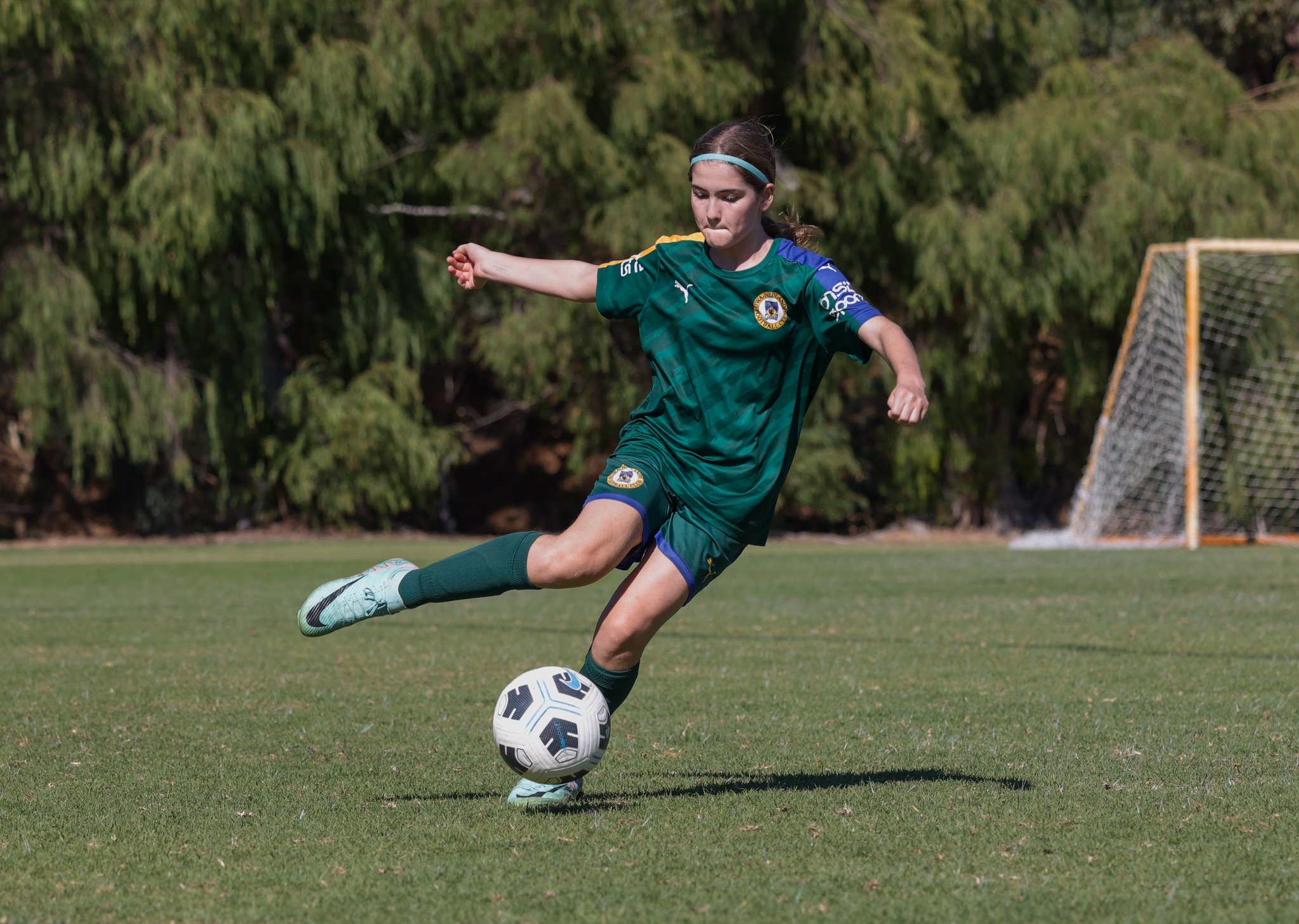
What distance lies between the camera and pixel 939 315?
21234mm

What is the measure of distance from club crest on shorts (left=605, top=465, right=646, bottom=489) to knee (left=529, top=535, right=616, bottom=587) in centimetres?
23

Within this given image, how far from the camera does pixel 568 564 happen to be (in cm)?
421

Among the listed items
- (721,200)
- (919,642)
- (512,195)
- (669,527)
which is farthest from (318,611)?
(512,195)

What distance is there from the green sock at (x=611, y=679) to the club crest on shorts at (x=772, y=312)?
108 cm

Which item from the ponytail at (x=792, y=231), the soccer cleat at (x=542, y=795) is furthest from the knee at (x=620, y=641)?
the ponytail at (x=792, y=231)

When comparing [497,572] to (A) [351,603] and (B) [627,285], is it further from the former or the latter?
(B) [627,285]

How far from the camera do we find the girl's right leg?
4.24m

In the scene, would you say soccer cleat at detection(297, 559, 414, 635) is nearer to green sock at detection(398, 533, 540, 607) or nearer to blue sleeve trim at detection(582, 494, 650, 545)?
green sock at detection(398, 533, 540, 607)

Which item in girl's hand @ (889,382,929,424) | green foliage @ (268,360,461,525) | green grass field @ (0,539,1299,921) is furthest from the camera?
green foliage @ (268,360,461,525)

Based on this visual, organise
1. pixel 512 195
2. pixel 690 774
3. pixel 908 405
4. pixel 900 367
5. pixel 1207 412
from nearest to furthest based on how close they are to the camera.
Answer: pixel 908 405 → pixel 900 367 → pixel 690 774 → pixel 512 195 → pixel 1207 412

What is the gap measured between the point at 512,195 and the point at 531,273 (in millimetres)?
15756

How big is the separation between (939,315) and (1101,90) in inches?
151

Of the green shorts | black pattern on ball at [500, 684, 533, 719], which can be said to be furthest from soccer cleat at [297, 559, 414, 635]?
the green shorts

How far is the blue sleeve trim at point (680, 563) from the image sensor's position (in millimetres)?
4391
